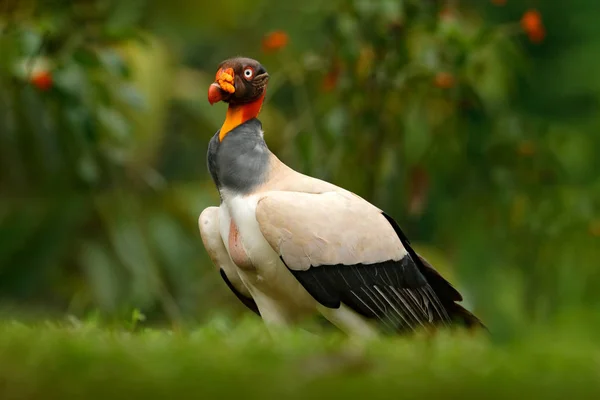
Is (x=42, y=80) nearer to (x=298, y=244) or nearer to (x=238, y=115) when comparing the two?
(x=238, y=115)

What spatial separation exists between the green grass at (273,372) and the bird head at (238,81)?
1.60m

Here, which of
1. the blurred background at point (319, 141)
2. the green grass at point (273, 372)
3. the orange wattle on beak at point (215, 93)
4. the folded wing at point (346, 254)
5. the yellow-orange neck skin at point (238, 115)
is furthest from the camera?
the blurred background at point (319, 141)

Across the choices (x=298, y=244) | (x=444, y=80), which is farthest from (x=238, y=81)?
(x=444, y=80)

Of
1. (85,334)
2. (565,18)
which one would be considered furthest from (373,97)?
(565,18)

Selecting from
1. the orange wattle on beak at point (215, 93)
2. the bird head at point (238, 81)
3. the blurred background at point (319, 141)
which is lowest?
the blurred background at point (319, 141)

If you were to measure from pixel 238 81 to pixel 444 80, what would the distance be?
3.25 metres

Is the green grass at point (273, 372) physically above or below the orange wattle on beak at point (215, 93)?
below

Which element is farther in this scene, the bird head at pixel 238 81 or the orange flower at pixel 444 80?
the orange flower at pixel 444 80

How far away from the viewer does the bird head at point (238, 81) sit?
4.12m

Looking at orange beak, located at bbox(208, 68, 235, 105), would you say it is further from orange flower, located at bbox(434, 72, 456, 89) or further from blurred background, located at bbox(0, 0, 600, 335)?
orange flower, located at bbox(434, 72, 456, 89)

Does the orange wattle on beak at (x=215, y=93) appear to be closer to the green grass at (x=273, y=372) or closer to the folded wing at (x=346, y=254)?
the folded wing at (x=346, y=254)

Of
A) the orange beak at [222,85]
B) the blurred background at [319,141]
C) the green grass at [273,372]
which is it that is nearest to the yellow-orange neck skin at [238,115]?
the orange beak at [222,85]

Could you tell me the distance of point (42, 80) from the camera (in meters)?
6.37

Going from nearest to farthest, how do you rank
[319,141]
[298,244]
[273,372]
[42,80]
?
[273,372] < [298,244] < [42,80] < [319,141]
